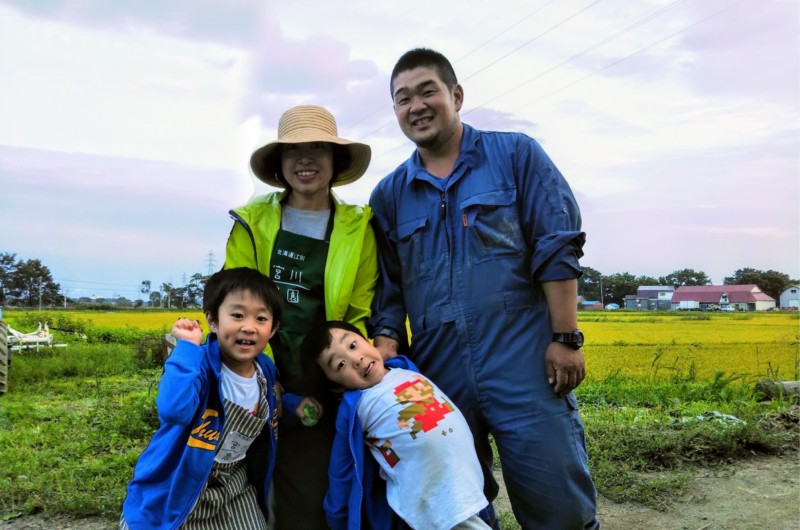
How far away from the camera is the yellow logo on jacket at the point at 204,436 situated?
216 centimetres

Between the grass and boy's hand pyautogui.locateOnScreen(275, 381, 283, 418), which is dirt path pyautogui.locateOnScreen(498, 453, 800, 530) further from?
boy's hand pyautogui.locateOnScreen(275, 381, 283, 418)

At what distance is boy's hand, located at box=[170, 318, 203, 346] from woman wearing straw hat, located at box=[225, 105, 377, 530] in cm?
40

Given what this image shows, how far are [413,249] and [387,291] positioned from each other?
241 mm

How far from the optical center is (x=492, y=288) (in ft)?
8.30

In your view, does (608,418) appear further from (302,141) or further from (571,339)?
(302,141)

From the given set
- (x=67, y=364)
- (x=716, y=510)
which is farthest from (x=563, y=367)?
(x=67, y=364)

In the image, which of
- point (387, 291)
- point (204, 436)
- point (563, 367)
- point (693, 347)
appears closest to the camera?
point (204, 436)

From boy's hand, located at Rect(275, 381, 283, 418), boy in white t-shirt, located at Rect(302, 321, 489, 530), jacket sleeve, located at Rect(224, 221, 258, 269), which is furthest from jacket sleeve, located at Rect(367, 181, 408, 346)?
jacket sleeve, located at Rect(224, 221, 258, 269)

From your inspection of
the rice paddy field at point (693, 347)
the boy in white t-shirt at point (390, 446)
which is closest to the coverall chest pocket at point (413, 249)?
the boy in white t-shirt at point (390, 446)

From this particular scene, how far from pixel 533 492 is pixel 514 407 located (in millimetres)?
356

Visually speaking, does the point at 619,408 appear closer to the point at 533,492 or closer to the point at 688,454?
the point at 688,454

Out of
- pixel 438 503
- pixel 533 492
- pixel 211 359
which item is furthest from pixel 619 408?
pixel 211 359

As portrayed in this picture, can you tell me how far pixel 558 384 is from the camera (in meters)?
2.43

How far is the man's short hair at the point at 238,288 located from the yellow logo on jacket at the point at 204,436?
391 mm
